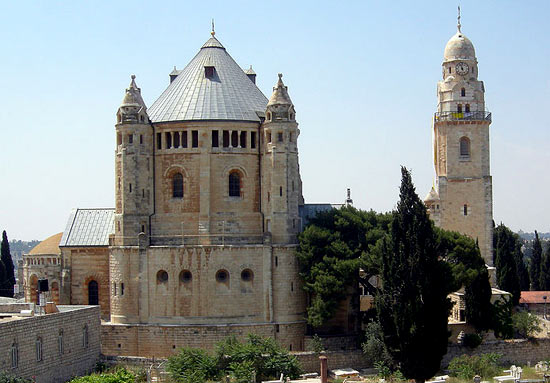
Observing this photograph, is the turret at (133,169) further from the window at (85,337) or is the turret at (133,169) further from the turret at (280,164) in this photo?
the window at (85,337)

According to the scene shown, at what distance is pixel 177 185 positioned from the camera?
6181 centimetres

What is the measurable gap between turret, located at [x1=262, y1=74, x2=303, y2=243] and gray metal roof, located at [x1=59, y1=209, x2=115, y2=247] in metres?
12.3

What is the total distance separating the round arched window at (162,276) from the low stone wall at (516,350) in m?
18.4

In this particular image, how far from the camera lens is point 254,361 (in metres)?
53.1

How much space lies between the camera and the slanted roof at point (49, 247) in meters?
68.4

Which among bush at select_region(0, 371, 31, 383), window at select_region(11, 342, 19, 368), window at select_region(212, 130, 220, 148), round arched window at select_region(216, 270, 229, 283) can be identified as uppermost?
window at select_region(212, 130, 220, 148)

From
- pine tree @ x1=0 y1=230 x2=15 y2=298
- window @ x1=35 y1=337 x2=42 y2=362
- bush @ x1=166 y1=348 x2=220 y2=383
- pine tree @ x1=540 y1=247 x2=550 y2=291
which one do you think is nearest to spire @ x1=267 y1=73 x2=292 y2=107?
bush @ x1=166 y1=348 x2=220 y2=383

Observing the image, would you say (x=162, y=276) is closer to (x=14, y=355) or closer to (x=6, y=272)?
(x=14, y=355)

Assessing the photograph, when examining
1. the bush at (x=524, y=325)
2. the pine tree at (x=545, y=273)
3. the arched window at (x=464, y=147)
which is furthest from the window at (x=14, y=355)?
the pine tree at (x=545, y=273)

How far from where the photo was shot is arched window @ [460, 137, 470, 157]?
79.1m

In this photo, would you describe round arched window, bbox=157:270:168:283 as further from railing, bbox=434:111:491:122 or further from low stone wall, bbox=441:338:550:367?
railing, bbox=434:111:491:122

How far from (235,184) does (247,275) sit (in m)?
5.99

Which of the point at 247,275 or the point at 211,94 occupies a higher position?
the point at 211,94

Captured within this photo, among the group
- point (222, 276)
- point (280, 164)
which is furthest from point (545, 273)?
point (222, 276)
